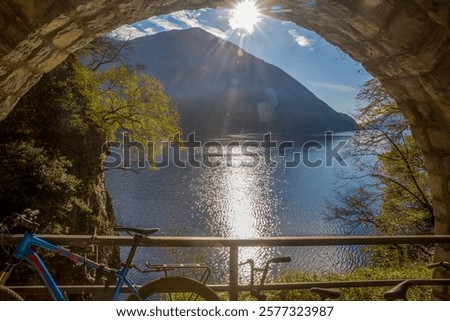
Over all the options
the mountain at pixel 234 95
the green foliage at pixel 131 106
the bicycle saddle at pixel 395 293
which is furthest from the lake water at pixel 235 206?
the mountain at pixel 234 95

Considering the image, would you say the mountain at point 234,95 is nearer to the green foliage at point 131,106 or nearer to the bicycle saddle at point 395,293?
the green foliage at point 131,106

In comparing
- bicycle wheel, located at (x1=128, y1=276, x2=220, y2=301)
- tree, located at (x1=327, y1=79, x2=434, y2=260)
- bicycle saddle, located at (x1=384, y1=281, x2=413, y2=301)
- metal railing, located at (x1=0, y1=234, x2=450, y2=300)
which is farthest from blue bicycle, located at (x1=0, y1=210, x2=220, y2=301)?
tree, located at (x1=327, y1=79, x2=434, y2=260)

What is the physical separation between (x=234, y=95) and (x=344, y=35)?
157537 millimetres

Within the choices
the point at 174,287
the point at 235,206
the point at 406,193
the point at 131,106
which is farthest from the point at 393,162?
the point at 235,206

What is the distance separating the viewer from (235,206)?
125 ft

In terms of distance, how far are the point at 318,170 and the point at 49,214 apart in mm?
53643

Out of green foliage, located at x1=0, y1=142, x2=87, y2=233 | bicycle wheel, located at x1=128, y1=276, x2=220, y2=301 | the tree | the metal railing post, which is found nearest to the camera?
bicycle wheel, located at x1=128, y1=276, x2=220, y2=301

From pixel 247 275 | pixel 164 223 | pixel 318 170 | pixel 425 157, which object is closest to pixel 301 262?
pixel 247 275

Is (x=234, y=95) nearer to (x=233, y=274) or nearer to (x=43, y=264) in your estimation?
(x=233, y=274)

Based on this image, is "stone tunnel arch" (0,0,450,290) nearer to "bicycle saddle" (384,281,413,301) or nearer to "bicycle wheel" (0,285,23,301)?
"bicycle wheel" (0,285,23,301)

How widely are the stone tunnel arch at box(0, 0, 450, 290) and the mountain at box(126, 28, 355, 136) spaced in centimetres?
9914

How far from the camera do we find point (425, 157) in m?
3.45

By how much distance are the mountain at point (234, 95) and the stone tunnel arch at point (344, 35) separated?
9914cm

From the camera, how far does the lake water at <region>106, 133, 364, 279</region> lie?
28219 mm
